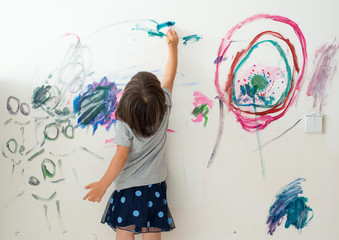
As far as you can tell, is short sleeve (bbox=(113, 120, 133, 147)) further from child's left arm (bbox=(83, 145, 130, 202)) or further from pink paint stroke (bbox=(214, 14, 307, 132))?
pink paint stroke (bbox=(214, 14, 307, 132))

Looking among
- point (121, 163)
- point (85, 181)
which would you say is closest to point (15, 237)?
point (85, 181)

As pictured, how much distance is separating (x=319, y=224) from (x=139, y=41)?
1022 millimetres

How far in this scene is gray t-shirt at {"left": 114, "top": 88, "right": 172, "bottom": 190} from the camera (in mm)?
1141

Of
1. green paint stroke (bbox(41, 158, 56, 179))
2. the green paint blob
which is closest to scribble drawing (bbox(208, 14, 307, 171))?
the green paint blob

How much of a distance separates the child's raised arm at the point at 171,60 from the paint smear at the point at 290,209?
62cm

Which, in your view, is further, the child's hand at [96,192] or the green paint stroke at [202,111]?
the green paint stroke at [202,111]

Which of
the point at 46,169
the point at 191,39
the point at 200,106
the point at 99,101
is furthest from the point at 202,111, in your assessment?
the point at 46,169

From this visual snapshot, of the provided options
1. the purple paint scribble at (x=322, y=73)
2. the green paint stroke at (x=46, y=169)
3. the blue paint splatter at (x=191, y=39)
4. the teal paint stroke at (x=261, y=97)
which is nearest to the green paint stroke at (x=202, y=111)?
the teal paint stroke at (x=261, y=97)

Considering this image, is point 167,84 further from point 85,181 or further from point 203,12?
point 85,181

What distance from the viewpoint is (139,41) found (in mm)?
1259

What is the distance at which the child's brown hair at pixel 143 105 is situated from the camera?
1.07m

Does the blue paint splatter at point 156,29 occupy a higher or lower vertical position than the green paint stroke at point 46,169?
higher

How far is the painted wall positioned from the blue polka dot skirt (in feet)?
0.43

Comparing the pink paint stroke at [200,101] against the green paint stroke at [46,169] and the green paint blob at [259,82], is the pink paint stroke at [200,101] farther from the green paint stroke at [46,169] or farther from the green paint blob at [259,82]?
the green paint stroke at [46,169]
